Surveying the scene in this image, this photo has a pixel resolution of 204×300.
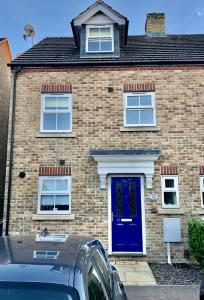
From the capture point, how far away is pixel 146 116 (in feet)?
32.1

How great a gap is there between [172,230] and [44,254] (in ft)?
23.0

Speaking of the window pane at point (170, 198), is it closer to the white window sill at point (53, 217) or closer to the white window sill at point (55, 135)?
the white window sill at point (53, 217)

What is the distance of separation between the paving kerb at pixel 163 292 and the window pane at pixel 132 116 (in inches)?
199

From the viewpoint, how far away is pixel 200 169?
30.4 ft

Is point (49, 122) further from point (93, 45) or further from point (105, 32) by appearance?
point (105, 32)

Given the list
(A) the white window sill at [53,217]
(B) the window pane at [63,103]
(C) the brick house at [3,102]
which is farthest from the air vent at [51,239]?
(C) the brick house at [3,102]

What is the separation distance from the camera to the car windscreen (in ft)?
6.30

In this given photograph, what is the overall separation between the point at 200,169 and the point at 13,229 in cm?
595

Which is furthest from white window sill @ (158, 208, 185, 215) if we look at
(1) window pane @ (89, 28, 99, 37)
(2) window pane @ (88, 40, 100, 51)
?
(1) window pane @ (89, 28, 99, 37)

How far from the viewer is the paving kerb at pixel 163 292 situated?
5867mm

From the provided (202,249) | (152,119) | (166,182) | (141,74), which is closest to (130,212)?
(166,182)

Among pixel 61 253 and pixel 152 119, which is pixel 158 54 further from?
pixel 61 253

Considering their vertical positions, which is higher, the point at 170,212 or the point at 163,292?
the point at 170,212

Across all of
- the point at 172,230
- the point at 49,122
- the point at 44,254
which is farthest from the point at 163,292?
the point at 49,122
